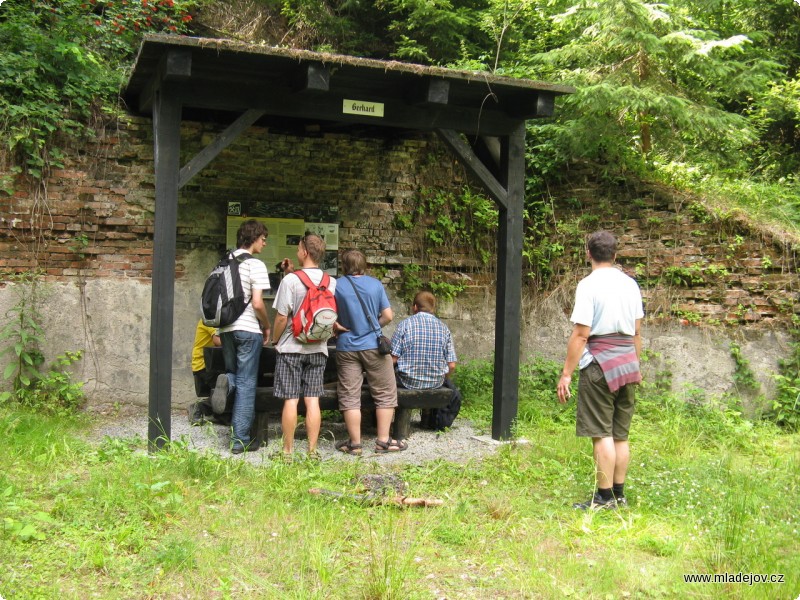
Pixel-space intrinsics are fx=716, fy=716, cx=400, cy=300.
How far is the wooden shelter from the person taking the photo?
5.97 metres

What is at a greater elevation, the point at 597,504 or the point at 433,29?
the point at 433,29

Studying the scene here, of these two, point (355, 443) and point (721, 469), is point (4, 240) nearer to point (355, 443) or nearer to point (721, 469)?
point (355, 443)

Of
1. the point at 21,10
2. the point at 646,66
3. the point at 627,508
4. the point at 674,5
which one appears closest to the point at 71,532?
the point at 627,508

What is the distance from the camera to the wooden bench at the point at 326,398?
657 centimetres

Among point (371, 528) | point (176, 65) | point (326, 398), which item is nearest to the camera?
point (371, 528)

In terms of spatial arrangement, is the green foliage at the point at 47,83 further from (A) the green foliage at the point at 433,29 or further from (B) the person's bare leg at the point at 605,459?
(B) the person's bare leg at the point at 605,459

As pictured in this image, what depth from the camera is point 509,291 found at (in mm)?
7184

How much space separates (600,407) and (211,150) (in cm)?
382

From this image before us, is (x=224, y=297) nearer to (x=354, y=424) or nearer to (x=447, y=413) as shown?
(x=354, y=424)

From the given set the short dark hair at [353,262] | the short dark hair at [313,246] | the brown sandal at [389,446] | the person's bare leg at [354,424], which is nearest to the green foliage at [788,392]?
the brown sandal at [389,446]

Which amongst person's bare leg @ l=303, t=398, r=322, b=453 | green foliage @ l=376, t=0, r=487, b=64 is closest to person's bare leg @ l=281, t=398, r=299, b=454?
person's bare leg @ l=303, t=398, r=322, b=453

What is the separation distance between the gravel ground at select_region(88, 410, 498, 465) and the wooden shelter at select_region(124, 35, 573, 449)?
1.40ft

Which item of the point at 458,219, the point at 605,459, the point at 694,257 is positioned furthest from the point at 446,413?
the point at 694,257

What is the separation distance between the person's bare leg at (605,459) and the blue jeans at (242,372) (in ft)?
9.90
